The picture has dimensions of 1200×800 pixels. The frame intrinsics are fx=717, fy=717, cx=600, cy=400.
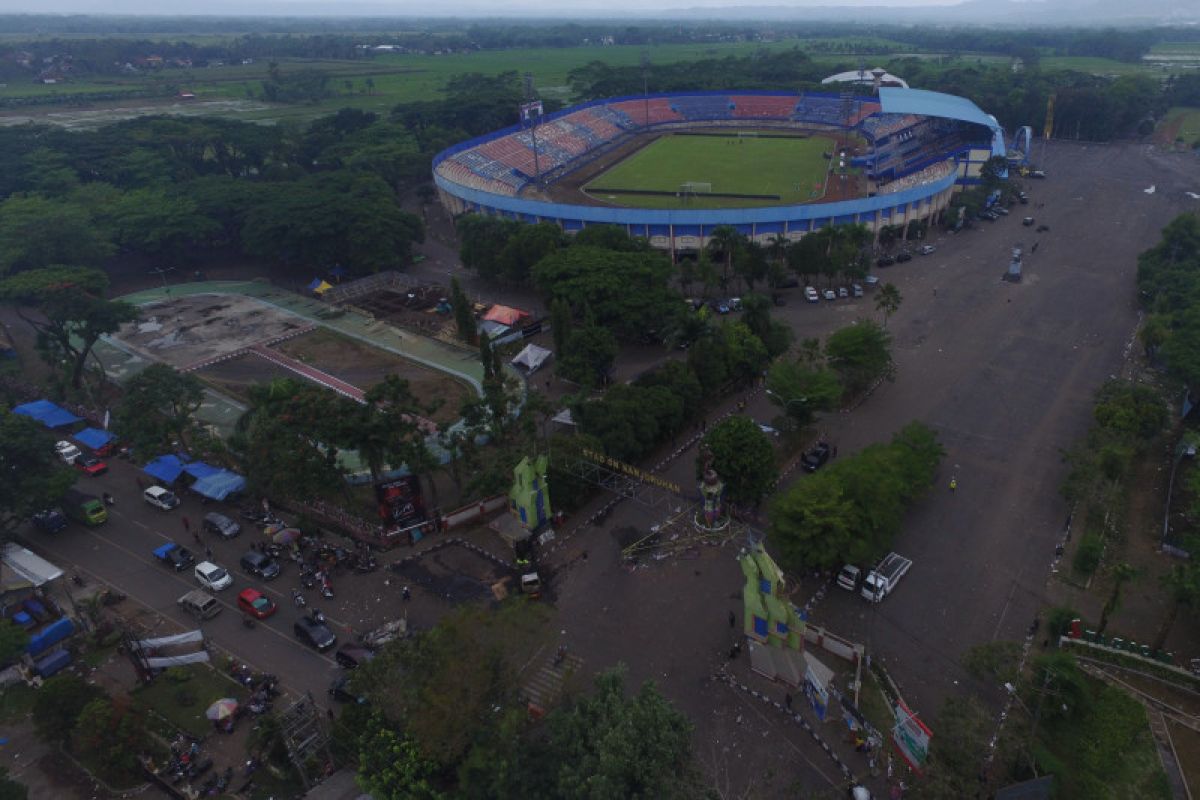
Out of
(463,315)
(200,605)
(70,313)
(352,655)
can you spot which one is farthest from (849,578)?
(70,313)

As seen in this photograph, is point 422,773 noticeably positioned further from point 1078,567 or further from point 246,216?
point 246,216

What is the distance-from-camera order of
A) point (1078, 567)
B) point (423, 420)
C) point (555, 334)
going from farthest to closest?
point (555, 334)
point (423, 420)
point (1078, 567)

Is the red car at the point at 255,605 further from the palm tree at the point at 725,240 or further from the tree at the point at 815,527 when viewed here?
the palm tree at the point at 725,240

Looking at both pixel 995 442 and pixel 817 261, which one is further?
pixel 817 261

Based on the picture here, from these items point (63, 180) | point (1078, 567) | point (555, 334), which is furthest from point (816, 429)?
point (63, 180)

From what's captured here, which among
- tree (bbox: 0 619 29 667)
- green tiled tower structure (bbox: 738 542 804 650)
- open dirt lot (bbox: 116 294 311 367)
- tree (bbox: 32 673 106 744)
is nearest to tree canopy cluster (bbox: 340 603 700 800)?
green tiled tower structure (bbox: 738 542 804 650)
